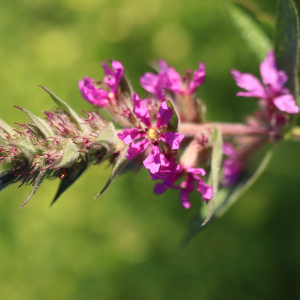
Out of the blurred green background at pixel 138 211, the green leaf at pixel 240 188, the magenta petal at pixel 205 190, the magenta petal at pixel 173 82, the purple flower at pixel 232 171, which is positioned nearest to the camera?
the magenta petal at pixel 205 190

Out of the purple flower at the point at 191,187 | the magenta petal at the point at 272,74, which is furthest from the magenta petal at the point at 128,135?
the magenta petal at the point at 272,74

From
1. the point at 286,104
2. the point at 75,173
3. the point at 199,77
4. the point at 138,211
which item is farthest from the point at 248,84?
the point at 138,211

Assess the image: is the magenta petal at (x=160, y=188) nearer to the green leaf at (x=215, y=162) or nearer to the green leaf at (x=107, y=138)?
the green leaf at (x=215, y=162)

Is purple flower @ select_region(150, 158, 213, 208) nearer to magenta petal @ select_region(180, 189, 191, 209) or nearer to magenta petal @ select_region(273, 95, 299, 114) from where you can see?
magenta petal @ select_region(180, 189, 191, 209)

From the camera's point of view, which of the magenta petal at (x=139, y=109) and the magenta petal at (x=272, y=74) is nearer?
the magenta petal at (x=139, y=109)

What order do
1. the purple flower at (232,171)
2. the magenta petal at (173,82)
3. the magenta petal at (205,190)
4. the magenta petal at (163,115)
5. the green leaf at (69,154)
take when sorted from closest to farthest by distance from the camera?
the green leaf at (69,154) < the magenta petal at (163,115) < the magenta petal at (205,190) < the magenta petal at (173,82) < the purple flower at (232,171)

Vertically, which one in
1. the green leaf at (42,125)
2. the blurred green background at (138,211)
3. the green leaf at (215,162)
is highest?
the green leaf at (42,125)

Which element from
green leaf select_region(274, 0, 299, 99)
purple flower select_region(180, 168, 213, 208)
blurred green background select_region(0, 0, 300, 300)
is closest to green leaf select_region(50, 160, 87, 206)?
purple flower select_region(180, 168, 213, 208)
